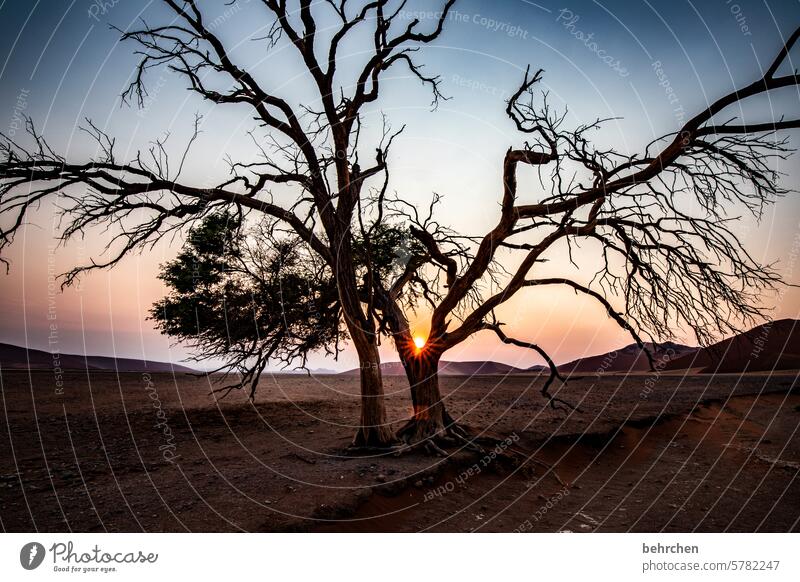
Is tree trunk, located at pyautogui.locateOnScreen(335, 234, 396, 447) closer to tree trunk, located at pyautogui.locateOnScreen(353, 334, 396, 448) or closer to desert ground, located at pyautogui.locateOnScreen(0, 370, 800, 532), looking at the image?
tree trunk, located at pyautogui.locateOnScreen(353, 334, 396, 448)

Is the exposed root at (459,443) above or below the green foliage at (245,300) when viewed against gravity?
below

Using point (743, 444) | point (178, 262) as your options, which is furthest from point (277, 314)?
point (743, 444)

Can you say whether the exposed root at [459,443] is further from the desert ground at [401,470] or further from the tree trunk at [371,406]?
the tree trunk at [371,406]

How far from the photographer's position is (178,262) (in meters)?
15.5

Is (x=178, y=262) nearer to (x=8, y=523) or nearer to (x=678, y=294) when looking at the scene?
(x=8, y=523)

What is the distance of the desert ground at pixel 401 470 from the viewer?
6273 mm

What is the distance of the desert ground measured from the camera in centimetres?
627

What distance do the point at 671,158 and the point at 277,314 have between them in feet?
27.3

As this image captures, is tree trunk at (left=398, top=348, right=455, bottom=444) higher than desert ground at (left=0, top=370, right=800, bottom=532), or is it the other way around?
tree trunk at (left=398, top=348, right=455, bottom=444)
